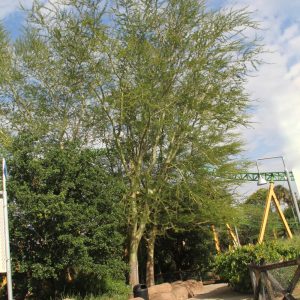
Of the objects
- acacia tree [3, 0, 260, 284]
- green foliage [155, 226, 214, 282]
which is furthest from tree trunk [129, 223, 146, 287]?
green foliage [155, 226, 214, 282]

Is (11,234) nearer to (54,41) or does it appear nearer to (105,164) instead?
(105,164)

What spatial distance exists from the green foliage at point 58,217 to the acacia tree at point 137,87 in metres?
3.01

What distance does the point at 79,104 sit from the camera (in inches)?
754

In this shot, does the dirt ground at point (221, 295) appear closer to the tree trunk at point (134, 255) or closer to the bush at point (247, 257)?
the bush at point (247, 257)

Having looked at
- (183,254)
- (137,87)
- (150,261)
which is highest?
(137,87)

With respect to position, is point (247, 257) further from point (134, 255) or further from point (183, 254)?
point (183, 254)

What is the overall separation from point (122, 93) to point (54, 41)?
3.65 metres

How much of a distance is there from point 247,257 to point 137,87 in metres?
7.27

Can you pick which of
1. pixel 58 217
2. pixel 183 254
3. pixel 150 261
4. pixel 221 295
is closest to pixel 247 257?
pixel 221 295

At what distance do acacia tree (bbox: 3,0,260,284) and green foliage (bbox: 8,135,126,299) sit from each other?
3007 millimetres

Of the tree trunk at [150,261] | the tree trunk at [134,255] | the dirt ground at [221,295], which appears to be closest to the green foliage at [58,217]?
the tree trunk at [134,255]

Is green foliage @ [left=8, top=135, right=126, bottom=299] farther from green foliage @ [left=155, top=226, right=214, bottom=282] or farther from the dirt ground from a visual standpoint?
green foliage @ [left=155, top=226, right=214, bottom=282]

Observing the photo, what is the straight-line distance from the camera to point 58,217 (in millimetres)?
13586

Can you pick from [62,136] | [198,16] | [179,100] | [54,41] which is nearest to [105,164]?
[62,136]
